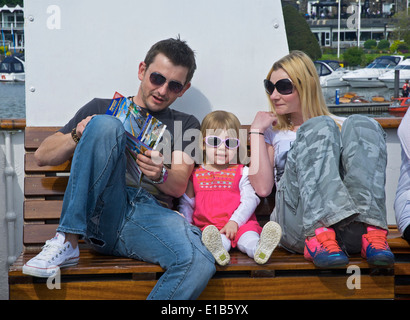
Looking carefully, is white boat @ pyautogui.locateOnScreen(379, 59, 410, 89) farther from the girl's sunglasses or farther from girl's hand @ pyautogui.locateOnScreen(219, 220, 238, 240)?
girl's hand @ pyautogui.locateOnScreen(219, 220, 238, 240)

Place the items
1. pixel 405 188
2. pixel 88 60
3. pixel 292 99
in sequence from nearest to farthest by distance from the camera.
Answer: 1. pixel 405 188
2. pixel 292 99
3. pixel 88 60

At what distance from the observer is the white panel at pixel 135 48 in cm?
400

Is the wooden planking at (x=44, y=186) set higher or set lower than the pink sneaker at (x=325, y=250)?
higher

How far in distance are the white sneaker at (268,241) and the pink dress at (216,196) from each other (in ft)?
1.53

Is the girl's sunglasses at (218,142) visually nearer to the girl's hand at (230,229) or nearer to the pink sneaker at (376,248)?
the girl's hand at (230,229)

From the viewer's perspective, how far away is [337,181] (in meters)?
2.81

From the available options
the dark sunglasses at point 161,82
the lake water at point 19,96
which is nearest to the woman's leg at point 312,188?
the dark sunglasses at point 161,82

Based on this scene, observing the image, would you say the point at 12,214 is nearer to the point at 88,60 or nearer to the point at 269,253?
the point at 88,60

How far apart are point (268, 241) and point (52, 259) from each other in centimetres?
103

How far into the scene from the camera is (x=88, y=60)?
406cm

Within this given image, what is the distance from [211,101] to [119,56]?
2.37 feet

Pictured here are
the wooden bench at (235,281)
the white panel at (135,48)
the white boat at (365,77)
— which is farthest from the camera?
the white boat at (365,77)
